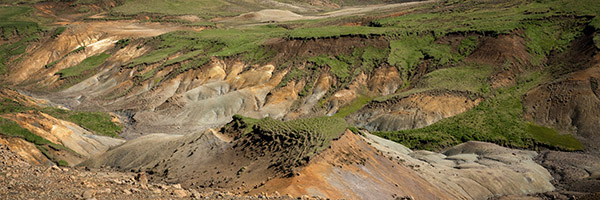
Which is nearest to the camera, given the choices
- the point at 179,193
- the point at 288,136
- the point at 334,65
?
the point at 179,193

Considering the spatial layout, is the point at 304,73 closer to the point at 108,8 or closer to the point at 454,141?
the point at 454,141

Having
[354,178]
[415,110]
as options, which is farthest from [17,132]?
[415,110]

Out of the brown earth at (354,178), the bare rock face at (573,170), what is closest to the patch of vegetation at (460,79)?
the bare rock face at (573,170)

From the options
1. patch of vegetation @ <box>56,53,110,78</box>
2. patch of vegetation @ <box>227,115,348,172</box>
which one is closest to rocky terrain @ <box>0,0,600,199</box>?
patch of vegetation @ <box>227,115,348,172</box>

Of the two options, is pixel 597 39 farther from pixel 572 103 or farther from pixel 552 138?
pixel 552 138

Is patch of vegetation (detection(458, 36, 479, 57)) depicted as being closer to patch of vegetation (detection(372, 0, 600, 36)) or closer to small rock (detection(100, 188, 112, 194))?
patch of vegetation (detection(372, 0, 600, 36))

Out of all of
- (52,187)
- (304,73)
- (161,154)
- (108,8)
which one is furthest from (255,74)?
(108,8)

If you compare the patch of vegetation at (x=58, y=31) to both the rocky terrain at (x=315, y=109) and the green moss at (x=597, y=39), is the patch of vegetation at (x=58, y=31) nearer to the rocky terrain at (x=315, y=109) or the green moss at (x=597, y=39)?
the rocky terrain at (x=315, y=109)
